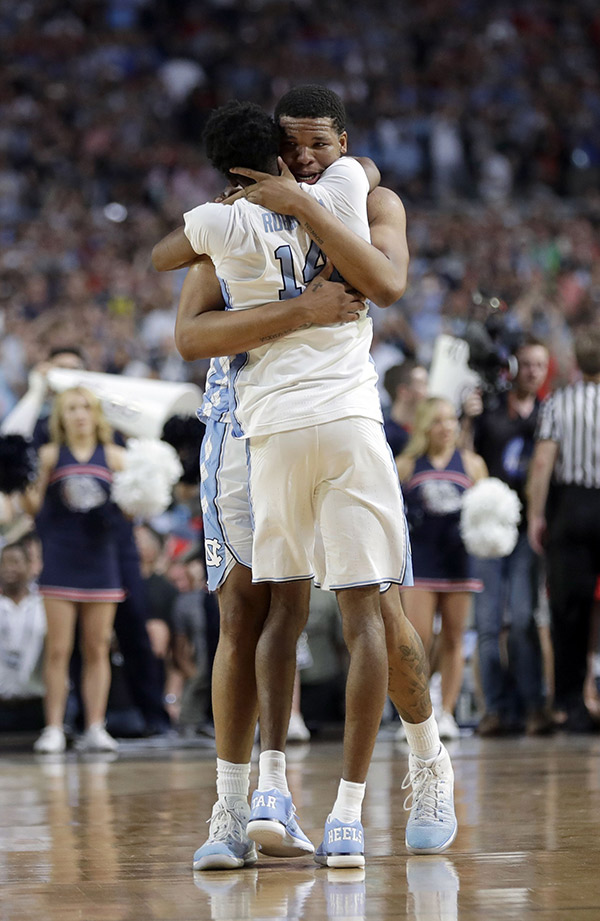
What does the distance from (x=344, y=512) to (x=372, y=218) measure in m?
0.77

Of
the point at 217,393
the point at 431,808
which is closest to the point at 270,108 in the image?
the point at 217,393

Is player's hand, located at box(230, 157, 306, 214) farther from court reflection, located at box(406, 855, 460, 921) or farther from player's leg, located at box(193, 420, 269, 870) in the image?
court reflection, located at box(406, 855, 460, 921)

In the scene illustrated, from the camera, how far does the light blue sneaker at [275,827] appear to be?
3395 mm

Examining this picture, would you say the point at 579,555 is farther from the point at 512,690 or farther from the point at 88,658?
the point at 88,658

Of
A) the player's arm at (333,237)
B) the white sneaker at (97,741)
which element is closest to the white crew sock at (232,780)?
the player's arm at (333,237)

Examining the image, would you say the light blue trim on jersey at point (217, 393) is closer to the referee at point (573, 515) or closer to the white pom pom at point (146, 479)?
the white pom pom at point (146, 479)

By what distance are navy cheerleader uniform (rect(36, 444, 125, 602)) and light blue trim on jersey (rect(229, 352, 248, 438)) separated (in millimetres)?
3949

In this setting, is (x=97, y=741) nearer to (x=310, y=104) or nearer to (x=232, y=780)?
(x=232, y=780)

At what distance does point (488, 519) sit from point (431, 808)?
3926 mm

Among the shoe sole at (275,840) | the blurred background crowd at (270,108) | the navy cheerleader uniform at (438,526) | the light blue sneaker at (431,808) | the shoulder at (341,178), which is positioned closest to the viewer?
the shoe sole at (275,840)

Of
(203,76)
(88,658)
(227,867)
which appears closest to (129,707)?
(88,658)

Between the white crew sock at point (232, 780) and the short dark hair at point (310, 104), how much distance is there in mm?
1615

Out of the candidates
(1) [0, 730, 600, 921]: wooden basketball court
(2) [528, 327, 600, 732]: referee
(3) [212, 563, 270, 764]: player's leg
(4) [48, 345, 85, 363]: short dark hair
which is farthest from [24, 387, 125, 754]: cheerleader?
(3) [212, 563, 270, 764]: player's leg

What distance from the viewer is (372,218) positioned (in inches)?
144
